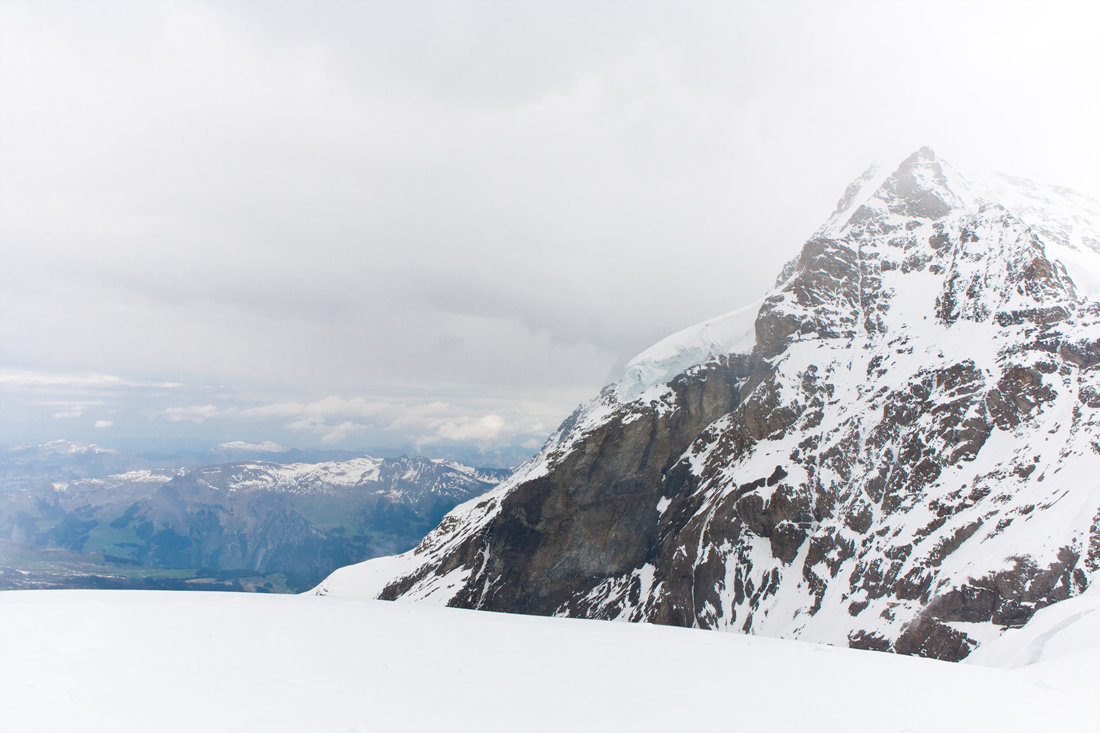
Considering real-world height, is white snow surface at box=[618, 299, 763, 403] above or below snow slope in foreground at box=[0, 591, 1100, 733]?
above

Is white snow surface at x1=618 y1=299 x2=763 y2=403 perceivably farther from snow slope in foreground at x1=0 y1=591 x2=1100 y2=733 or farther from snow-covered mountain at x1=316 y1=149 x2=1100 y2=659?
snow slope in foreground at x1=0 y1=591 x2=1100 y2=733

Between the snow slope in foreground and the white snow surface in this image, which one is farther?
the white snow surface

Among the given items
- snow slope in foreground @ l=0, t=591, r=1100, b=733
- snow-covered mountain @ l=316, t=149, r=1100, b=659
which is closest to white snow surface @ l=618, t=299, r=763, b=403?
snow-covered mountain @ l=316, t=149, r=1100, b=659

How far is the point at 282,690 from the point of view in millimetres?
5512

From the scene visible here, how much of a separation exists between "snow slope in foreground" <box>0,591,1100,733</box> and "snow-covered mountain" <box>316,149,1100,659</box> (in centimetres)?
5471

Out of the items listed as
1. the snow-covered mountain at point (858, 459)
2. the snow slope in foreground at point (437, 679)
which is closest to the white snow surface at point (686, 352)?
the snow-covered mountain at point (858, 459)

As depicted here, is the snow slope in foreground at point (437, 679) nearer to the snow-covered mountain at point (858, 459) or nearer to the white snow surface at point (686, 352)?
the snow-covered mountain at point (858, 459)

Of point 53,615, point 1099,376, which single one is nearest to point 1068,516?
point 1099,376

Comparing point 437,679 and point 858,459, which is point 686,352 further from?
point 437,679

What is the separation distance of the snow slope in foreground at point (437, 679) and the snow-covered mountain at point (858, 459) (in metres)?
54.7

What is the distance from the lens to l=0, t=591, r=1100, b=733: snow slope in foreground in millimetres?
5137

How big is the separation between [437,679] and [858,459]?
93297mm

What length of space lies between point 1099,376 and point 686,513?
210ft

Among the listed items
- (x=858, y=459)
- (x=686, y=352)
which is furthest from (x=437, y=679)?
(x=686, y=352)
